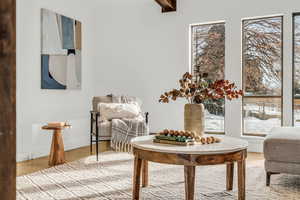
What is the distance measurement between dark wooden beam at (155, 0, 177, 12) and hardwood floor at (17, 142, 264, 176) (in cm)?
254

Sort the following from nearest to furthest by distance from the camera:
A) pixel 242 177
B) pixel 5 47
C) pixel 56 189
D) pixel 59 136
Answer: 1. pixel 5 47
2. pixel 242 177
3. pixel 56 189
4. pixel 59 136

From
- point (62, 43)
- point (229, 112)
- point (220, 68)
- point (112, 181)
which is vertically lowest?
point (112, 181)

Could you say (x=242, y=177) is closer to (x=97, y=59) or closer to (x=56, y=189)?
(x=56, y=189)

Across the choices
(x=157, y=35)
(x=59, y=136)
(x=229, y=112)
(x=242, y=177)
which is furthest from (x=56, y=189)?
(x=157, y=35)

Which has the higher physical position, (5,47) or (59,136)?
(5,47)

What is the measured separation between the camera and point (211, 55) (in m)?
4.86

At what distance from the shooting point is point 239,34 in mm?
4566

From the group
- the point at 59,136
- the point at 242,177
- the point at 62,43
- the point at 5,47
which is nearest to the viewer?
the point at 5,47

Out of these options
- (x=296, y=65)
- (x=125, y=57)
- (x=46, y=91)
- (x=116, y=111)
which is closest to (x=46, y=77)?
(x=46, y=91)

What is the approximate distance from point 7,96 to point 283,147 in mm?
2434

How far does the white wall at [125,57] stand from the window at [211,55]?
0.15 m

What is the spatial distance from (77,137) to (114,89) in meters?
1.13

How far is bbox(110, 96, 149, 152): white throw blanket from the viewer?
3982mm

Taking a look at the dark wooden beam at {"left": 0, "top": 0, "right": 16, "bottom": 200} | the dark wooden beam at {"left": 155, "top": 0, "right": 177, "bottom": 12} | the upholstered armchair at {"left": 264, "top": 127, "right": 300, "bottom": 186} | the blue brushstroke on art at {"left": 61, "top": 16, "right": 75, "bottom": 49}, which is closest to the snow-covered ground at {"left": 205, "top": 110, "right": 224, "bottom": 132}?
the dark wooden beam at {"left": 155, "top": 0, "right": 177, "bottom": 12}
